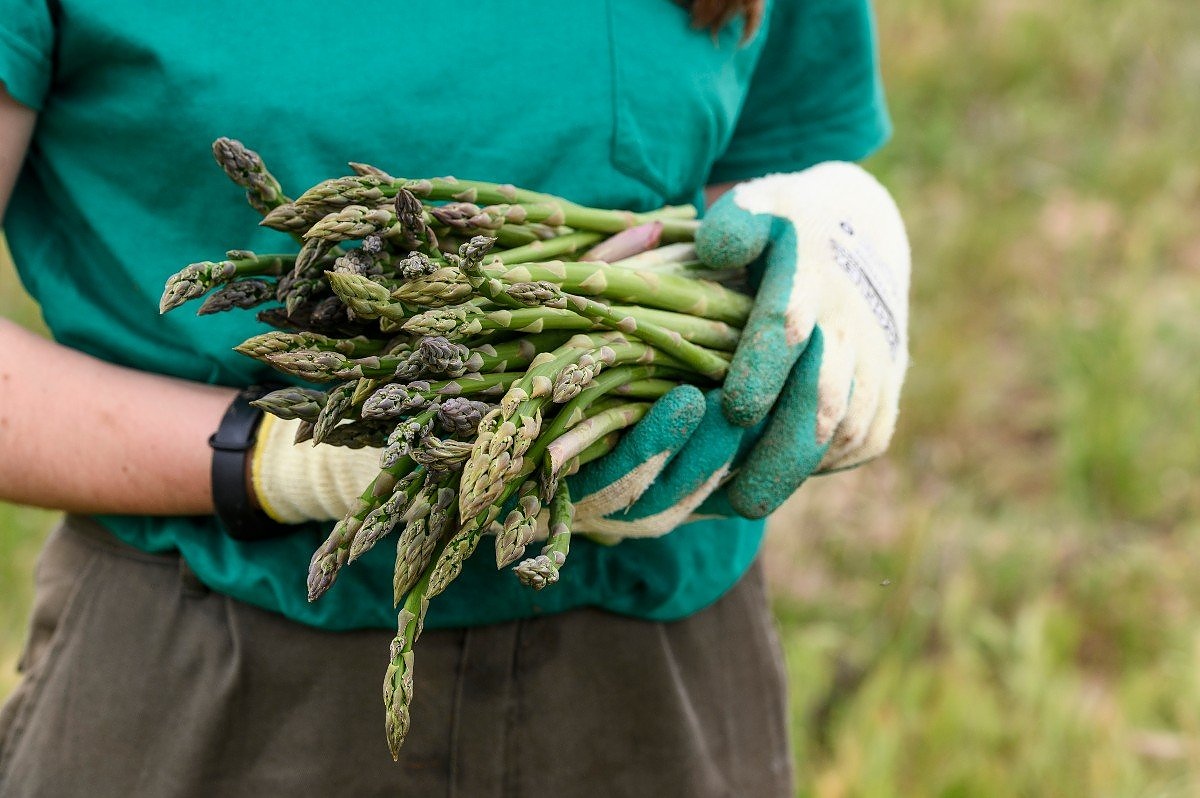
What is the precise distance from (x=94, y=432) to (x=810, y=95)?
3.66ft

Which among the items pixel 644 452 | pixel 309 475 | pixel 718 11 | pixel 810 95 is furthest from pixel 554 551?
pixel 810 95

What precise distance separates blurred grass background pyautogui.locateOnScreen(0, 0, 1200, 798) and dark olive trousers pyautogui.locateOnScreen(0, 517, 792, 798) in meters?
1.26

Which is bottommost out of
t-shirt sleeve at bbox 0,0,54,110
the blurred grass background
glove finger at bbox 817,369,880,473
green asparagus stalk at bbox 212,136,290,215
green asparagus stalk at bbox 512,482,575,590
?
the blurred grass background

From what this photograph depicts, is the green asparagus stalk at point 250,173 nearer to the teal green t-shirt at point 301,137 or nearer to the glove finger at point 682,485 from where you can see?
the teal green t-shirt at point 301,137

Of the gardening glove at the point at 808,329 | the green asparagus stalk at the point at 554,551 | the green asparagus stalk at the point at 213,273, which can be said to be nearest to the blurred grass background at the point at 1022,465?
the gardening glove at the point at 808,329

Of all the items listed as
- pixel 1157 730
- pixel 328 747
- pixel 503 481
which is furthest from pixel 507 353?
pixel 1157 730

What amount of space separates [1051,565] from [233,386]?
8.52 ft

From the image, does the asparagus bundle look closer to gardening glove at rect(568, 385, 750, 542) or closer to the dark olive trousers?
gardening glove at rect(568, 385, 750, 542)

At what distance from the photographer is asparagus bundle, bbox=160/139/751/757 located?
1.04 metres

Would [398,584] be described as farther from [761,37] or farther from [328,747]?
[761,37]

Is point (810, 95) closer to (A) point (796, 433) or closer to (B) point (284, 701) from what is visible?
(A) point (796, 433)

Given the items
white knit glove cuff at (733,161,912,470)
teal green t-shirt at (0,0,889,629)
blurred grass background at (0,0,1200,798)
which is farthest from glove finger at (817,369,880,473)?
blurred grass background at (0,0,1200,798)

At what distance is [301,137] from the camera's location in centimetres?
116

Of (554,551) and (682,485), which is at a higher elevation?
(554,551)
